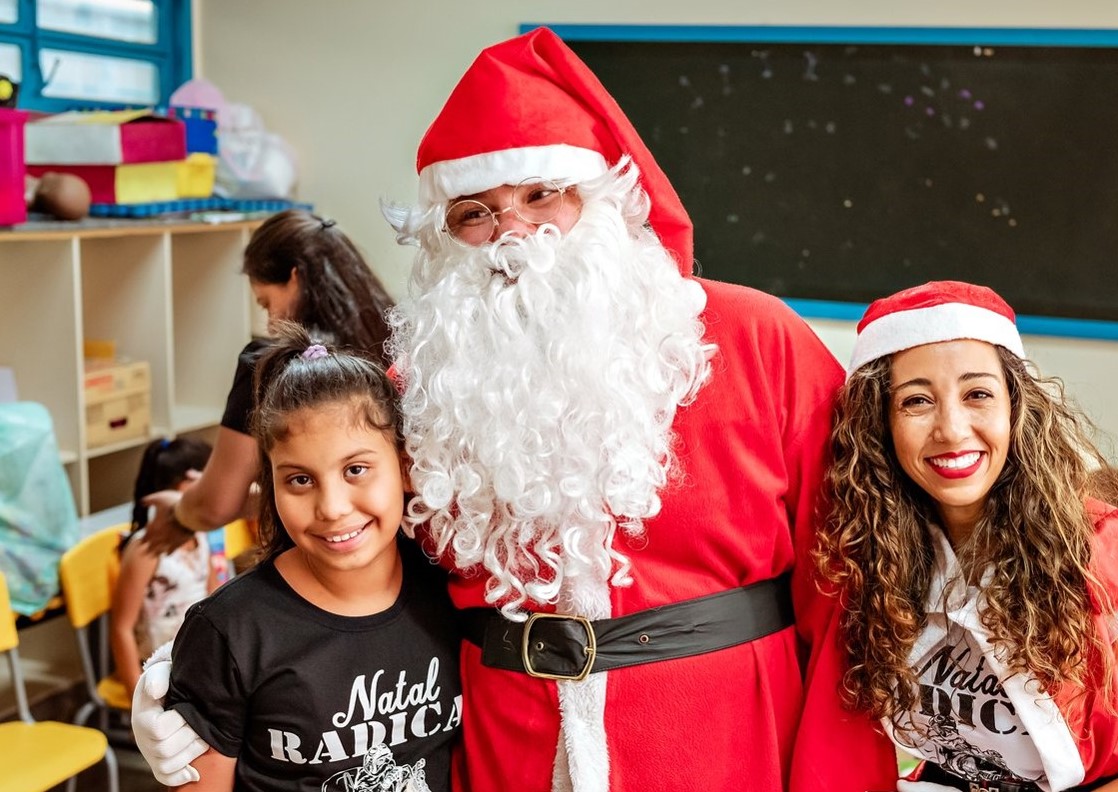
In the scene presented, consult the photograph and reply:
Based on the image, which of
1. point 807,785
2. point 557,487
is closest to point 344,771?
point 557,487

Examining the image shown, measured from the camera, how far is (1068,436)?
159 centimetres

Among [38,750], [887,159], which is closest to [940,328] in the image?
[38,750]

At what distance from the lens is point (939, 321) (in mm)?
1550

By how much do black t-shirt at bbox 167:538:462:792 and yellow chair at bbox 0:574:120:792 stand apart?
1360 millimetres

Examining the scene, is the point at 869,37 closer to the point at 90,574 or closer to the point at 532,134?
the point at 532,134

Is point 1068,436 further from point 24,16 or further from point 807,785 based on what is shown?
point 24,16

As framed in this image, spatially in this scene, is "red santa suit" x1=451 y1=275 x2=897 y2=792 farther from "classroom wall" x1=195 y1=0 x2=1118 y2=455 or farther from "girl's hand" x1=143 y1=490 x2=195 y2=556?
"classroom wall" x1=195 y1=0 x2=1118 y2=455

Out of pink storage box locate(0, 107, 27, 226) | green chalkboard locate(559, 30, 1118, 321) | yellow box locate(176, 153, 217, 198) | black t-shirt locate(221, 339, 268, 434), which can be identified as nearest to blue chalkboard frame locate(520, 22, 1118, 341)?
green chalkboard locate(559, 30, 1118, 321)

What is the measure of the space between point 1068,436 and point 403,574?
942mm

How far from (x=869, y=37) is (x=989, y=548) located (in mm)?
2910

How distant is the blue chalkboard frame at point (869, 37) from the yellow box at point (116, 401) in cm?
191

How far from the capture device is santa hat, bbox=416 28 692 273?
166 centimetres

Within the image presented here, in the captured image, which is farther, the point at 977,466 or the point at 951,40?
the point at 951,40

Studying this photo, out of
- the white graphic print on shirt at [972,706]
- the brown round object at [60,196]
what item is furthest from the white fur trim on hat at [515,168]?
the brown round object at [60,196]
